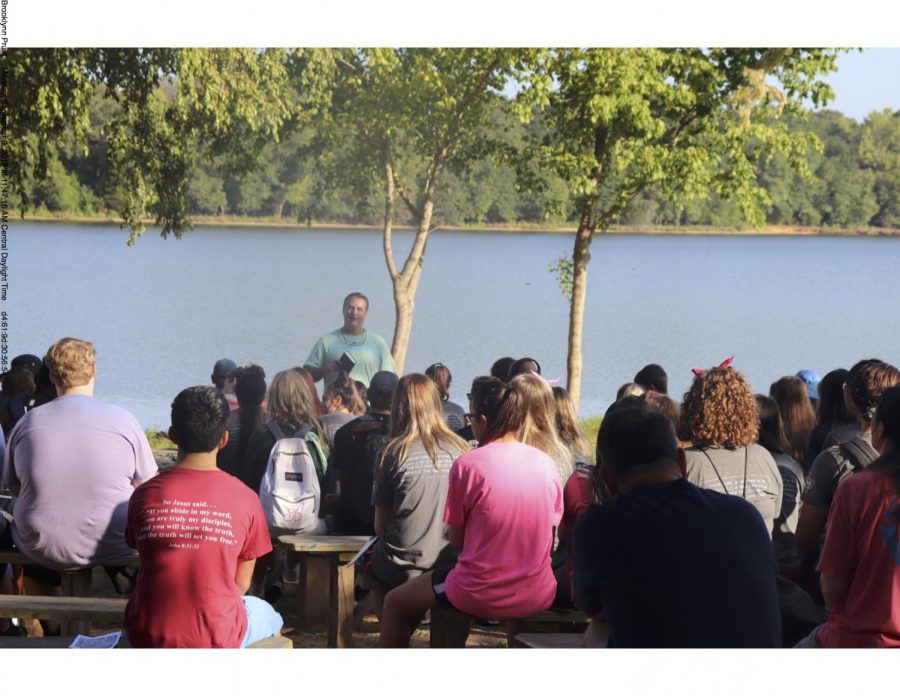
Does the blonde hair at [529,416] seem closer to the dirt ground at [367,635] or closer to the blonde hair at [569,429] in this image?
the blonde hair at [569,429]

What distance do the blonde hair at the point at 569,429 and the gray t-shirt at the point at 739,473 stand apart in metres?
1.09

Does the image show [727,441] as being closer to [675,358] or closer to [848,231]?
[848,231]

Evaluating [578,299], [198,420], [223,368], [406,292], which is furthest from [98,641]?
[578,299]

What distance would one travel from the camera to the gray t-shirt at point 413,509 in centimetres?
489

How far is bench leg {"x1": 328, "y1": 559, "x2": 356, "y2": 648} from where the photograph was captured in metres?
5.09

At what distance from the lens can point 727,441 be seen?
4.56 m

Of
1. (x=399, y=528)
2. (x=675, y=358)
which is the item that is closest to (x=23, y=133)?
Answer: (x=399, y=528)

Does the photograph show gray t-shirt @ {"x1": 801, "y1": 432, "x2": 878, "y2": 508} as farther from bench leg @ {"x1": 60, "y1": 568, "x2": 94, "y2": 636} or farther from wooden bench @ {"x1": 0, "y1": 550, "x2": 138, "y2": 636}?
bench leg @ {"x1": 60, "y1": 568, "x2": 94, "y2": 636}

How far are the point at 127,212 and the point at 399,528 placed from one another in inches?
202

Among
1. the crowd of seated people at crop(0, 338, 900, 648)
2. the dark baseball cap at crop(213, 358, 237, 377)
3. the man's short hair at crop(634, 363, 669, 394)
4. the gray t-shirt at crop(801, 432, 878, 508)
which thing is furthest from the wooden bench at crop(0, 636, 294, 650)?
the dark baseball cap at crop(213, 358, 237, 377)

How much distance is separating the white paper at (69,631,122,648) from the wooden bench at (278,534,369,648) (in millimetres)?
1337

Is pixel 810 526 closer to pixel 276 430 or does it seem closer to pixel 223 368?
pixel 276 430

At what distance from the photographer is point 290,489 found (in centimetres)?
551

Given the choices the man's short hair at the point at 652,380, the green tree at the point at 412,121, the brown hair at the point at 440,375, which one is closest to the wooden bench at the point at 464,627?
the brown hair at the point at 440,375
